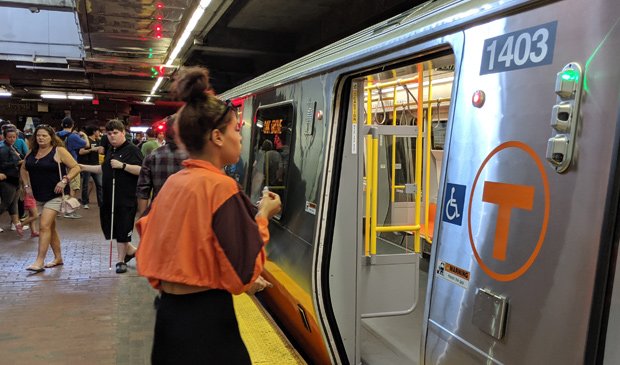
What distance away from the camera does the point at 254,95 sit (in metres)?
5.62

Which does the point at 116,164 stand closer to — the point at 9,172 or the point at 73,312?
→ the point at 73,312

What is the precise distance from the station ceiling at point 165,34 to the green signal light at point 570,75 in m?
2.94

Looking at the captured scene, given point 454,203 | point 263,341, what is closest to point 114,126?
point 263,341

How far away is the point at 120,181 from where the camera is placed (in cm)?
618

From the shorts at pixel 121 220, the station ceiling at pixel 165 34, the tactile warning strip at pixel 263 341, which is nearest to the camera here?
the tactile warning strip at pixel 263 341

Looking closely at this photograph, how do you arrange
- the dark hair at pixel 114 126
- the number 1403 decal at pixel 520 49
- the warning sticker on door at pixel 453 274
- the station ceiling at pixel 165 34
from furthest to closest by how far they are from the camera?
the station ceiling at pixel 165 34 < the dark hair at pixel 114 126 < the warning sticker on door at pixel 453 274 < the number 1403 decal at pixel 520 49

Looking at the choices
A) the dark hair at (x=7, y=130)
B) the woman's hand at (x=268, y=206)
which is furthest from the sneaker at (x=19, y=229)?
the woman's hand at (x=268, y=206)

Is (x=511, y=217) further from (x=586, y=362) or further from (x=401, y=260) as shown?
(x=401, y=260)

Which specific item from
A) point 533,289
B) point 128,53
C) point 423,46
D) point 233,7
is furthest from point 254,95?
point 128,53

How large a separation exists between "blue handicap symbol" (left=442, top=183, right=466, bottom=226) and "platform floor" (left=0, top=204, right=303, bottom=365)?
1.79 metres

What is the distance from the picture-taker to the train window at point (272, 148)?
14.6 ft

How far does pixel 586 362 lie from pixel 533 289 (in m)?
0.27

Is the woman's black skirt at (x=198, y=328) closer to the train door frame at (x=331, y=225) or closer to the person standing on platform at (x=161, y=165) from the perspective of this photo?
the train door frame at (x=331, y=225)

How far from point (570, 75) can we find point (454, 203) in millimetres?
694
